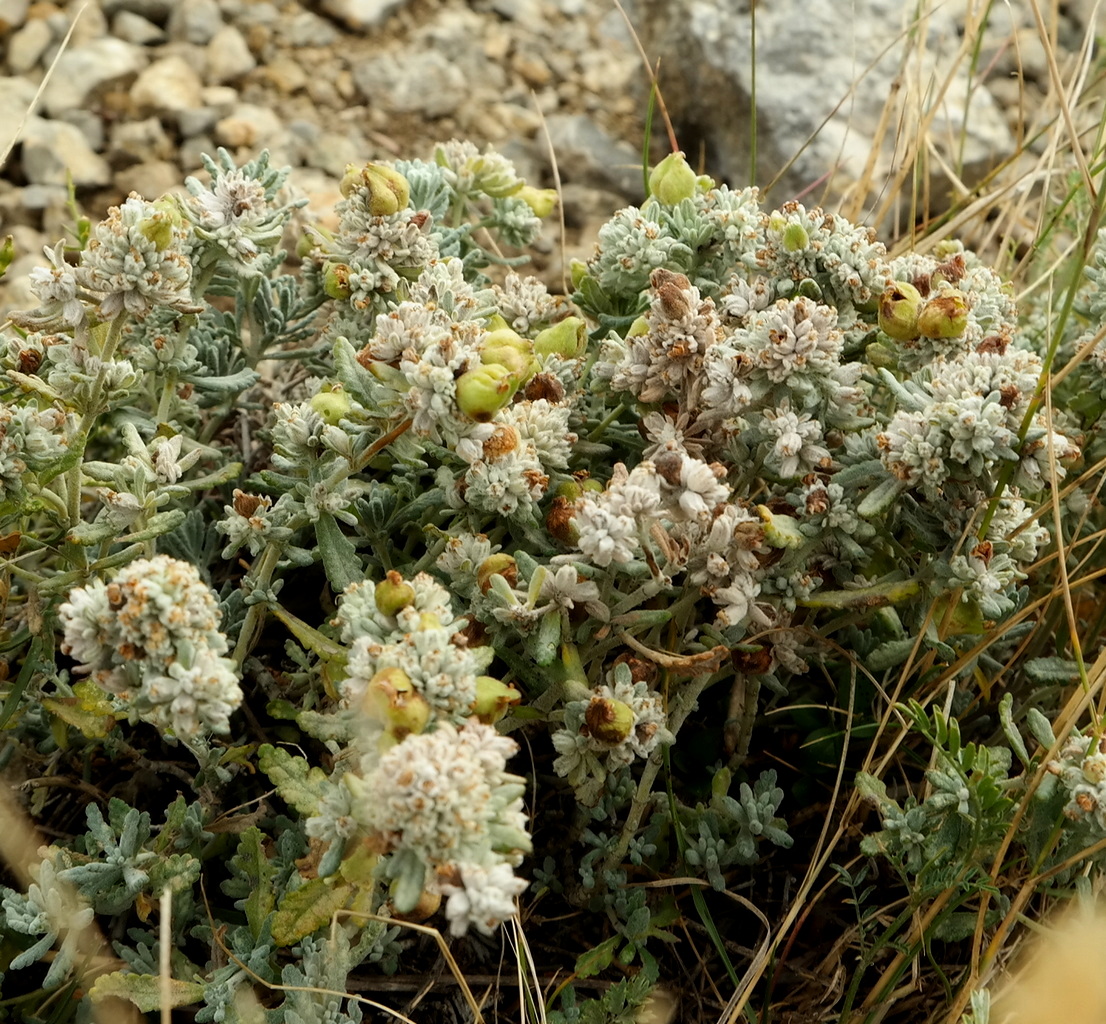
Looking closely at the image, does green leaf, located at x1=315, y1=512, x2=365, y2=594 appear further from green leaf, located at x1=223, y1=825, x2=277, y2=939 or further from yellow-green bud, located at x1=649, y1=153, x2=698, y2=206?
yellow-green bud, located at x1=649, y1=153, x2=698, y2=206

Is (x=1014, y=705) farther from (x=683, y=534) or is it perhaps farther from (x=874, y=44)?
(x=874, y=44)

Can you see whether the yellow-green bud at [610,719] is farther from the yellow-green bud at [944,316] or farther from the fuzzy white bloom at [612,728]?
the yellow-green bud at [944,316]

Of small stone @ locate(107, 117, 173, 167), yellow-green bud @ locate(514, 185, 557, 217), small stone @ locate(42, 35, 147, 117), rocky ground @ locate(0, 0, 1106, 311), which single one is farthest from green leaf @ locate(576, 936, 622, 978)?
small stone @ locate(42, 35, 147, 117)

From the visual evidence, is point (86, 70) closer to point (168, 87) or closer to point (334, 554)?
point (168, 87)

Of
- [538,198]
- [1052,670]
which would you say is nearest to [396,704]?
[1052,670]

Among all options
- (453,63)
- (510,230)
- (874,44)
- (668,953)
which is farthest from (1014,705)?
(453,63)

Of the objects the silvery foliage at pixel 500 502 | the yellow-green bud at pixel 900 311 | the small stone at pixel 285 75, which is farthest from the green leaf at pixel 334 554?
the small stone at pixel 285 75
